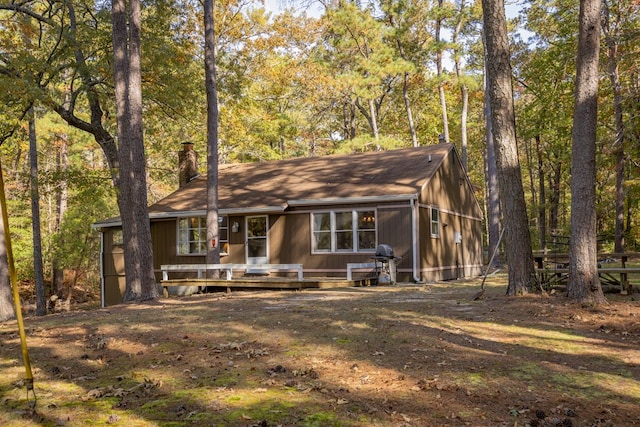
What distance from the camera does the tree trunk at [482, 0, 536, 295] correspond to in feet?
35.3

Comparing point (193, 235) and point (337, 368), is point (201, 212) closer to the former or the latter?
point (193, 235)

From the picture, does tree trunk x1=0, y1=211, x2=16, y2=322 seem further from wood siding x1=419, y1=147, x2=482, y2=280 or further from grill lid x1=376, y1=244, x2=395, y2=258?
wood siding x1=419, y1=147, x2=482, y2=280

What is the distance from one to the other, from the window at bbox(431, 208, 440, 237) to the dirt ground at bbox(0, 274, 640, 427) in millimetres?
10606

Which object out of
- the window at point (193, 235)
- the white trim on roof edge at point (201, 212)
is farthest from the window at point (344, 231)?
the window at point (193, 235)

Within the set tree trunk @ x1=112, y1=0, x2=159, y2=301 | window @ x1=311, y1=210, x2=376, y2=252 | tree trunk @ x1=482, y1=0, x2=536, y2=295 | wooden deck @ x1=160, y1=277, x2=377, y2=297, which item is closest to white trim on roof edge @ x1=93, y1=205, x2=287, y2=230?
window @ x1=311, y1=210, x2=376, y2=252

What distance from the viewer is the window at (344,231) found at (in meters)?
19.0

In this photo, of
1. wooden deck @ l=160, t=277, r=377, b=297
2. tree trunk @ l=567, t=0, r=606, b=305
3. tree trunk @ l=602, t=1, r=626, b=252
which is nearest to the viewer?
tree trunk @ l=567, t=0, r=606, b=305

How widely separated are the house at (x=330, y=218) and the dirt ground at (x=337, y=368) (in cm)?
910

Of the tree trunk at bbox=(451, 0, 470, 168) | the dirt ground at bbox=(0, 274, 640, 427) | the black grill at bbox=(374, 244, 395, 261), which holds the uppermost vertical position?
the tree trunk at bbox=(451, 0, 470, 168)

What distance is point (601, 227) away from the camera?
45.8m

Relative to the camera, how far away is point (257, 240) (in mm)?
20844

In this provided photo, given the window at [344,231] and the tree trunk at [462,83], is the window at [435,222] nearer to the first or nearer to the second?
the window at [344,231]

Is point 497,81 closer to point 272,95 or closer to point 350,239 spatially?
point 350,239

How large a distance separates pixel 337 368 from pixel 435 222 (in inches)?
604
